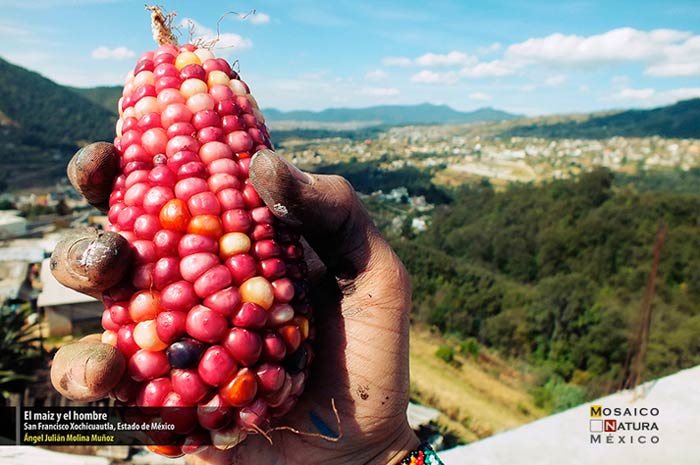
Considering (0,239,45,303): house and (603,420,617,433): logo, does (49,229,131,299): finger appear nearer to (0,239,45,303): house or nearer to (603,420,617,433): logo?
(603,420,617,433): logo

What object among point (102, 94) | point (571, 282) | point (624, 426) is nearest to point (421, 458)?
point (624, 426)

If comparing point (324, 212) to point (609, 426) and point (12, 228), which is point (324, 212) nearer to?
point (609, 426)

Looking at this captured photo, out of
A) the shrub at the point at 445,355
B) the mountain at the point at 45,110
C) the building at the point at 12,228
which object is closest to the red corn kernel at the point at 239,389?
the shrub at the point at 445,355

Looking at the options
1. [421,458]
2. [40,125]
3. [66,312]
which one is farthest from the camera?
[40,125]

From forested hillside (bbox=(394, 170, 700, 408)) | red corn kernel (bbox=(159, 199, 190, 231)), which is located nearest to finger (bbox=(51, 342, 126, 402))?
red corn kernel (bbox=(159, 199, 190, 231))

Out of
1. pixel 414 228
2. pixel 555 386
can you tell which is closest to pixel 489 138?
pixel 414 228

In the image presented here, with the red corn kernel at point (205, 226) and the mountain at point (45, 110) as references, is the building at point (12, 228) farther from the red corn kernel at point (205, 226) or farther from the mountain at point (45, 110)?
the mountain at point (45, 110)
